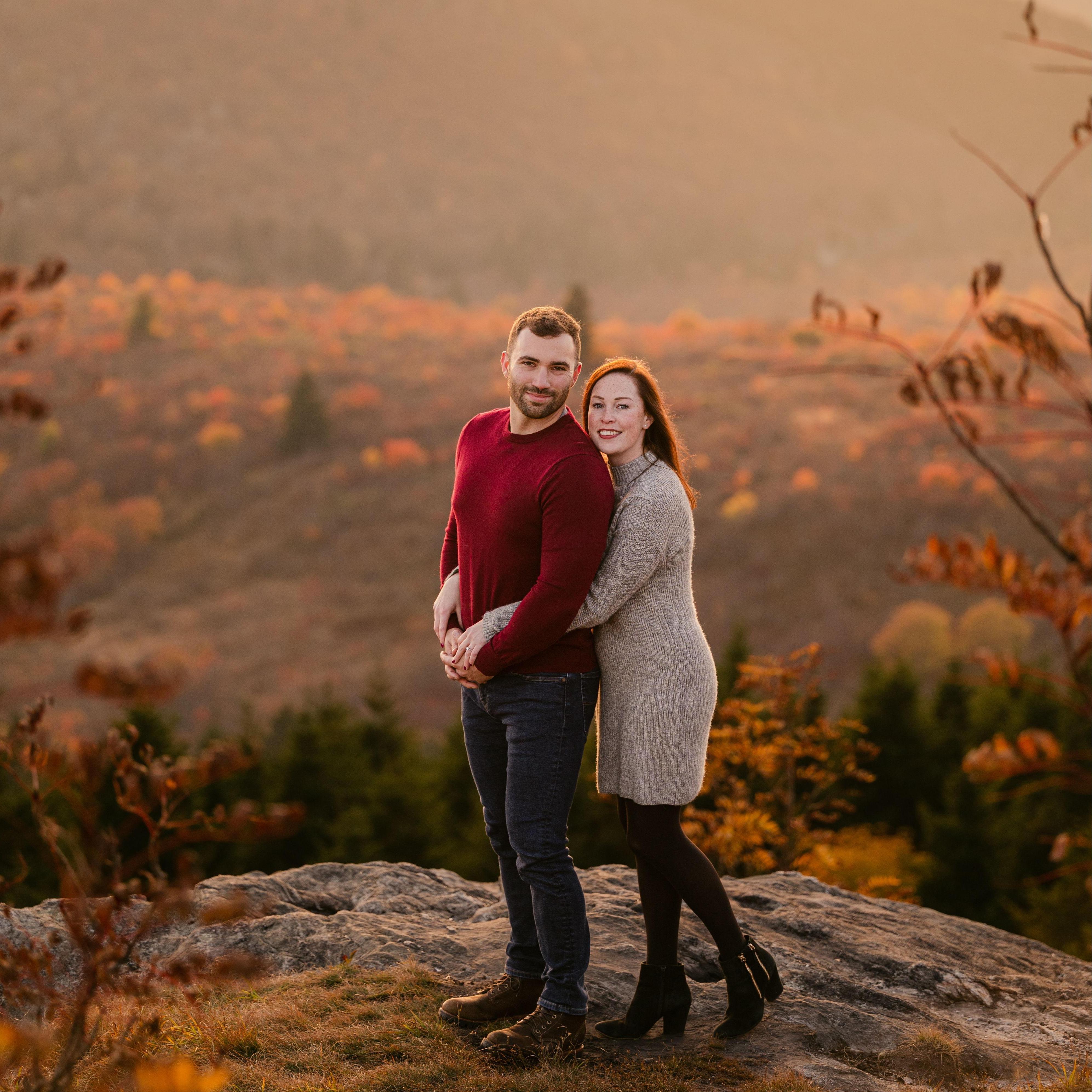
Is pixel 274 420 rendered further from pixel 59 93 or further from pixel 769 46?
pixel 769 46

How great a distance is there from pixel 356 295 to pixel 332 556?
41.5 meters

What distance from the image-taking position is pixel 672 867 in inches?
128

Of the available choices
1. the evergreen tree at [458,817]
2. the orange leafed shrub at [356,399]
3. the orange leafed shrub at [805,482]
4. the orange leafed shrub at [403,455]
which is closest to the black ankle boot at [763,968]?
the evergreen tree at [458,817]

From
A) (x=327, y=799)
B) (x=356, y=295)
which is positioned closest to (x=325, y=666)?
(x=327, y=799)

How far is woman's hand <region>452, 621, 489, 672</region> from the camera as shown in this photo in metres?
3.05

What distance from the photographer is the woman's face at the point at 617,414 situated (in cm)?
315

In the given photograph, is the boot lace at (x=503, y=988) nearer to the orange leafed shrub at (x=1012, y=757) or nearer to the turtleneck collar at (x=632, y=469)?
the turtleneck collar at (x=632, y=469)

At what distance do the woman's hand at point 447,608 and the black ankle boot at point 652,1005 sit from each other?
4.35ft

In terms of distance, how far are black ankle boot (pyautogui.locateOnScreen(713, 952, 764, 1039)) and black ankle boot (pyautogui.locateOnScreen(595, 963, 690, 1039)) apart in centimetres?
15

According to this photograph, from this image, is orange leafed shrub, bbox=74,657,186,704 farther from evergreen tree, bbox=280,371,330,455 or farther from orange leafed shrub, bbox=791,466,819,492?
evergreen tree, bbox=280,371,330,455

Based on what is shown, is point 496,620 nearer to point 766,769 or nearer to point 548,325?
point 548,325

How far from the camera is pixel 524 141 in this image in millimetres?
118688

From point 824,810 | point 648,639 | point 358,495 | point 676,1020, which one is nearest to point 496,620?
point 648,639

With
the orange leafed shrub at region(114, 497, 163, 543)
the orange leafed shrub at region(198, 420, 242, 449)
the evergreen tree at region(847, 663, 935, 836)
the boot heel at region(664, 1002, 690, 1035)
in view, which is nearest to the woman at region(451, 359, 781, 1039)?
the boot heel at region(664, 1002, 690, 1035)
